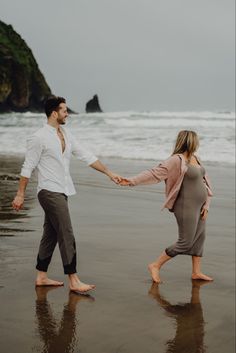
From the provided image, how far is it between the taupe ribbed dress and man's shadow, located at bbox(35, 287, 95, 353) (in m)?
1.21

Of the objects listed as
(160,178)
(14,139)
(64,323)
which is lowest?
(14,139)

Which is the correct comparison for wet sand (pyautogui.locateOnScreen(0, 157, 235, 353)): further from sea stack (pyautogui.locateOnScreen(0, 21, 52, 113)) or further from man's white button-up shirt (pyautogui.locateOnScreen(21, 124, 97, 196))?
sea stack (pyautogui.locateOnScreen(0, 21, 52, 113))

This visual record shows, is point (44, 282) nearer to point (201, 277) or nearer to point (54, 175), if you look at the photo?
point (54, 175)

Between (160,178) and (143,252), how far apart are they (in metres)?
1.30

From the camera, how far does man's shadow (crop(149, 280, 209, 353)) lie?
12.2 ft

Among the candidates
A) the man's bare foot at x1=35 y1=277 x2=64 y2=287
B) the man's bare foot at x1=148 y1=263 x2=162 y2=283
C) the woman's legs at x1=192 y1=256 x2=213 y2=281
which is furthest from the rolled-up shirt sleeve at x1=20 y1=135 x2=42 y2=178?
the woman's legs at x1=192 y1=256 x2=213 y2=281

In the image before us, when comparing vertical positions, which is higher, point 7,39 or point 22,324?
point 7,39

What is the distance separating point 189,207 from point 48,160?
1.55 m

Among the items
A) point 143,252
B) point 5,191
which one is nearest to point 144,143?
point 5,191

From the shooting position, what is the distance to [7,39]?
79438mm

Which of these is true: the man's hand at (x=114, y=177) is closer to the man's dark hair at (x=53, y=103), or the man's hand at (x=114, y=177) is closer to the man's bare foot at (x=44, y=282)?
the man's dark hair at (x=53, y=103)

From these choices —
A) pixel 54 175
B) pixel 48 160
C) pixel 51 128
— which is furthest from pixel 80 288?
pixel 51 128

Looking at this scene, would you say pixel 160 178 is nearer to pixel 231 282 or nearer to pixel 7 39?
pixel 231 282

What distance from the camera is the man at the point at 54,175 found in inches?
177
